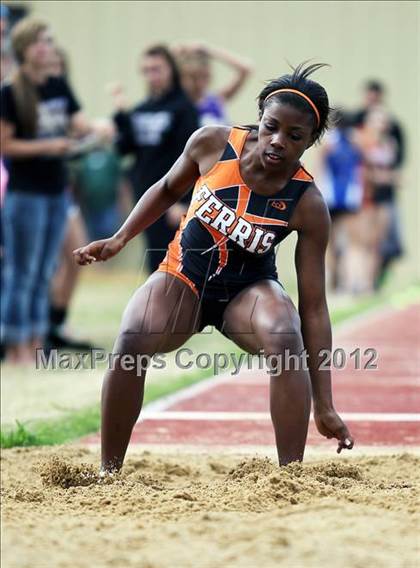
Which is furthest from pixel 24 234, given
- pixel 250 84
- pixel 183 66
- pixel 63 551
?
pixel 250 84

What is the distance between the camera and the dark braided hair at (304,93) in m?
5.06

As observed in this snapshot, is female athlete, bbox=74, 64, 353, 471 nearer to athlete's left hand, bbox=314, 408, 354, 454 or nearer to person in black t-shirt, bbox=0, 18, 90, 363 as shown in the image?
athlete's left hand, bbox=314, 408, 354, 454

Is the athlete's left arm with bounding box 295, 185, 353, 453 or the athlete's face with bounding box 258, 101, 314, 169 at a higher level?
the athlete's face with bounding box 258, 101, 314, 169

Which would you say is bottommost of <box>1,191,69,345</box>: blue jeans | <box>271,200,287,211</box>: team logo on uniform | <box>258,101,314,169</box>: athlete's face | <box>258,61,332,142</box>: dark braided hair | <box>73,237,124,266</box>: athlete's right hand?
<box>1,191,69,345</box>: blue jeans

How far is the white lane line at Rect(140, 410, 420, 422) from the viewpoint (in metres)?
7.30

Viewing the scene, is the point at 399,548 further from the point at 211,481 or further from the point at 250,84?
the point at 250,84

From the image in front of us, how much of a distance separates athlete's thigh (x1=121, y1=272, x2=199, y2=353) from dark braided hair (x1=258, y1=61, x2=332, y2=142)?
34.1 inches

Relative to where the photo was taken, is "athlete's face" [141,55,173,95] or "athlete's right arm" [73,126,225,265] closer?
"athlete's right arm" [73,126,225,265]

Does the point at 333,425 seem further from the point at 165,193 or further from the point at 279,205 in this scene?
the point at 165,193

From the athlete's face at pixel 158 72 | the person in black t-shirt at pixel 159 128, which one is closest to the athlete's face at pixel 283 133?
the person in black t-shirt at pixel 159 128

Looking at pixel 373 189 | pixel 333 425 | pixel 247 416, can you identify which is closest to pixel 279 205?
pixel 333 425

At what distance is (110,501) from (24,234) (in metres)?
5.62

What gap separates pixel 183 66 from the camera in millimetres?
11641
